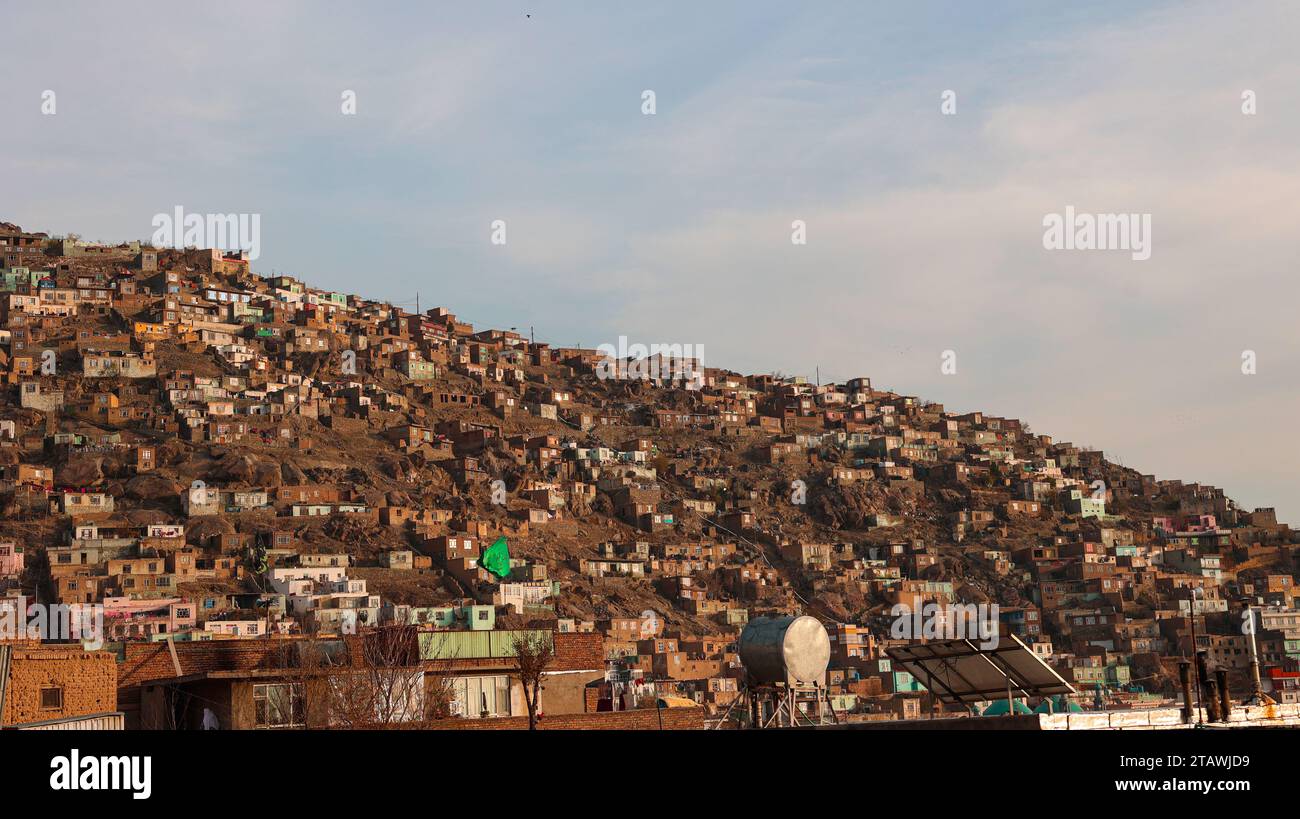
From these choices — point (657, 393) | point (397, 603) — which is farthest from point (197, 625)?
point (657, 393)

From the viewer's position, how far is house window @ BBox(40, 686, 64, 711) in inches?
1114

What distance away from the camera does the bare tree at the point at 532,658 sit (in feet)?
101

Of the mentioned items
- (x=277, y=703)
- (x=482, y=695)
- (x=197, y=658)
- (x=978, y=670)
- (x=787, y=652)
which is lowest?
(x=482, y=695)

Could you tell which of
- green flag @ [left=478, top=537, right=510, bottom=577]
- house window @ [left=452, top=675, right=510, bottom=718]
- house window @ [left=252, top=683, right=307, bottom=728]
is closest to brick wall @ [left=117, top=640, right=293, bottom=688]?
house window @ [left=252, top=683, right=307, bottom=728]

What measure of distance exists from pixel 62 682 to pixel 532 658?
876 cm

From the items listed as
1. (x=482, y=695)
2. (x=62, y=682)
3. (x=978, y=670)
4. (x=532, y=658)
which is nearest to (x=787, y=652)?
(x=978, y=670)

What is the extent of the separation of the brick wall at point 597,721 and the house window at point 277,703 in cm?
291

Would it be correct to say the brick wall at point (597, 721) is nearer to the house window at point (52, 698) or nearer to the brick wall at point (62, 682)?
the brick wall at point (62, 682)

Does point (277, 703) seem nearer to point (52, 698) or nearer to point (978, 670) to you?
point (52, 698)

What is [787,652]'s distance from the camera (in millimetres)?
21109

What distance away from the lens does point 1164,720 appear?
15375 mm

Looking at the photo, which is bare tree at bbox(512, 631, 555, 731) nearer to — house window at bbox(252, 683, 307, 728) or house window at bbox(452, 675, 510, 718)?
house window at bbox(452, 675, 510, 718)

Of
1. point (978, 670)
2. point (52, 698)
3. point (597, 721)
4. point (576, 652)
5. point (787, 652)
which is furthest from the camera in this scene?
point (576, 652)
